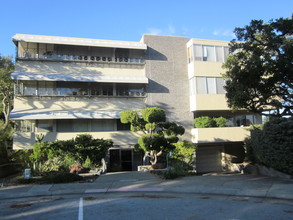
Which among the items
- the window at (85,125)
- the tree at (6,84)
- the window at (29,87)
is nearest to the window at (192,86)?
the window at (85,125)

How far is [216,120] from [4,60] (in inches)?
785

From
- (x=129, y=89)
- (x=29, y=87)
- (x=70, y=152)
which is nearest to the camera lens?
(x=70, y=152)

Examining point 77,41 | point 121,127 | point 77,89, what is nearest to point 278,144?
point 121,127

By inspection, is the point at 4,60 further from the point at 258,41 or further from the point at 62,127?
the point at 258,41

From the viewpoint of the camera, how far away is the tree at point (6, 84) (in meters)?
21.5

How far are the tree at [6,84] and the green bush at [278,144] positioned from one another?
64.7 ft

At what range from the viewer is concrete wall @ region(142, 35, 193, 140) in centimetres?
2111

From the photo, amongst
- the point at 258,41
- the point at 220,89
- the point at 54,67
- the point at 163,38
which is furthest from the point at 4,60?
the point at 258,41

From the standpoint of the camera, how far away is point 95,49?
21.3 meters

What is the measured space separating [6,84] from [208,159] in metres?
19.0

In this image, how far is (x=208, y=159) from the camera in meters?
22.5

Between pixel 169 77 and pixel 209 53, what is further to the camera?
pixel 169 77

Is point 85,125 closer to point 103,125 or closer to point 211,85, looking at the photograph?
point 103,125

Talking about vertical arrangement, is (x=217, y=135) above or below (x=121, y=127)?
below
